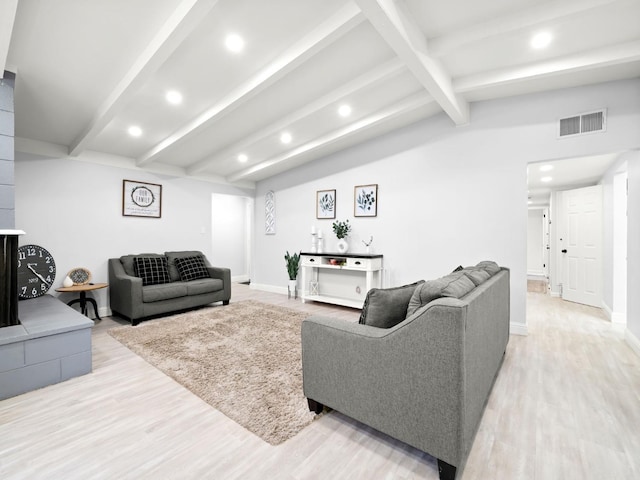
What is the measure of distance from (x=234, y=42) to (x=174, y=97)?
1.08 metres

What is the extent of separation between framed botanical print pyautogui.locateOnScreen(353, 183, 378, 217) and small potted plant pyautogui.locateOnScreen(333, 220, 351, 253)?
0.24m

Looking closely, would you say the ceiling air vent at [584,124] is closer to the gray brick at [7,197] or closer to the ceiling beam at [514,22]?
the ceiling beam at [514,22]

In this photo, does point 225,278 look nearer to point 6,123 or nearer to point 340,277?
point 340,277

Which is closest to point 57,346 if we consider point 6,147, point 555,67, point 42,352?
point 42,352

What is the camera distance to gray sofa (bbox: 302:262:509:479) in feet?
4.22

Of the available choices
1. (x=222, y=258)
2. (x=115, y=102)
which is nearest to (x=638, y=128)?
(x=115, y=102)

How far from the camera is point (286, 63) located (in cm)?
260

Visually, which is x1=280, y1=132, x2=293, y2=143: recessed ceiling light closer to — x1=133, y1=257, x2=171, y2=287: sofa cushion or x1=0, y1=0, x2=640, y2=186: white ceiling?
x1=0, y1=0, x2=640, y2=186: white ceiling

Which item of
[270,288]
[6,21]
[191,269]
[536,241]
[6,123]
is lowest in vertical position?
[270,288]

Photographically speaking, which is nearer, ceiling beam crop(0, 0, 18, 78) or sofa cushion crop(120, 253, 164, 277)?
ceiling beam crop(0, 0, 18, 78)

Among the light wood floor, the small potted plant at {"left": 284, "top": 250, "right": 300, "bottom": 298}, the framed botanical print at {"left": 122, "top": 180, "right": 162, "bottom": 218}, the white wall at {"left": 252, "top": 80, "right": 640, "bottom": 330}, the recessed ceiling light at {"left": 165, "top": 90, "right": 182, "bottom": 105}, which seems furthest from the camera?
the small potted plant at {"left": 284, "top": 250, "right": 300, "bottom": 298}

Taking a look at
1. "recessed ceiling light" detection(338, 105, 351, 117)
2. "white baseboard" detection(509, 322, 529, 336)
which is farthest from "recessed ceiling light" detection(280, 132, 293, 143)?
"white baseboard" detection(509, 322, 529, 336)

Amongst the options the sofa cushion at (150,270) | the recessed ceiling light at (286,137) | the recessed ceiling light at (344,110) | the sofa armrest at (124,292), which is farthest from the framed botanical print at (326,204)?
the sofa armrest at (124,292)

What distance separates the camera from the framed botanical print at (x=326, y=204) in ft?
17.3
